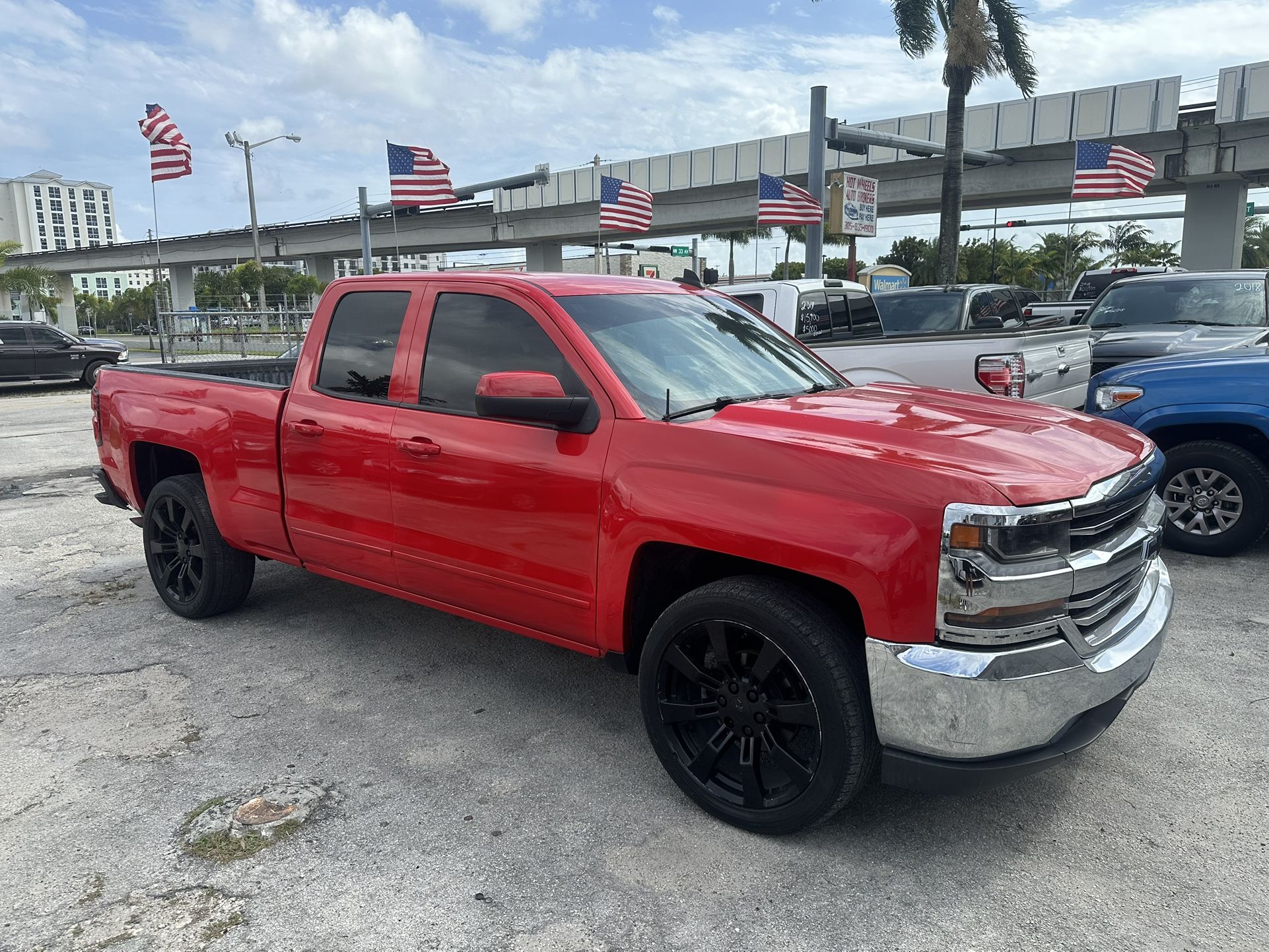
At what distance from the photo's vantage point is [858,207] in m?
17.5

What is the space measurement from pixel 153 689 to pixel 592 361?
8.59 ft

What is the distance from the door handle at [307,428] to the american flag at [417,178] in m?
19.6

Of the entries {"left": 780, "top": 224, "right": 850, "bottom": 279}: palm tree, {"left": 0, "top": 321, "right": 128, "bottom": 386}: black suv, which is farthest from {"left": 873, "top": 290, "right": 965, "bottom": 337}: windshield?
{"left": 780, "top": 224, "right": 850, "bottom": 279}: palm tree

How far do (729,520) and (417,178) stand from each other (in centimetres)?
2203

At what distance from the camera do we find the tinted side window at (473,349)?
11.8 ft

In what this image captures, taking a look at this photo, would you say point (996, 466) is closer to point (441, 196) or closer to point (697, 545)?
point (697, 545)

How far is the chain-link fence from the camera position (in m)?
21.4

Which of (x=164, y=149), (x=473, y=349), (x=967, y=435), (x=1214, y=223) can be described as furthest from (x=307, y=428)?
(x=1214, y=223)

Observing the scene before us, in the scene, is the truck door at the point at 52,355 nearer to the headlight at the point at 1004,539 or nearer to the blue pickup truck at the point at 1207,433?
the blue pickup truck at the point at 1207,433

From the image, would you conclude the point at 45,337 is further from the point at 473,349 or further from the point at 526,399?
the point at 526,399

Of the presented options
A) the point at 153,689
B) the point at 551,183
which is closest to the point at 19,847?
the point at 153,689

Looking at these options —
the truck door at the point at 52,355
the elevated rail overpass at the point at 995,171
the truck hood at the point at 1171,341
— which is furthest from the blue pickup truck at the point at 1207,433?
the truck door at the point at 52,355

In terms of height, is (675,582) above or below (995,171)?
below

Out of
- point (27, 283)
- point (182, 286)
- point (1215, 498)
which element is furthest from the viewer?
point (182, 286)
